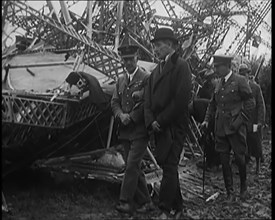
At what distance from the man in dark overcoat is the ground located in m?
0.38

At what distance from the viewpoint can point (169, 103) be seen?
3760 millimetres

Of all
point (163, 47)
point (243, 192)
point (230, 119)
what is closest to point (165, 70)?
point (163, 47)

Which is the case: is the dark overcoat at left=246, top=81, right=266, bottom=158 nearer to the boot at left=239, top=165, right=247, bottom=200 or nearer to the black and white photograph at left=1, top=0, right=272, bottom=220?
the black and white photograph at left=1, top=0, right=272, bottom=220

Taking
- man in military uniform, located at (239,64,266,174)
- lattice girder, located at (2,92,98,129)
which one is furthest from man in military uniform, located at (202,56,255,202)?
lattice girder, located at (2,92,98,129)

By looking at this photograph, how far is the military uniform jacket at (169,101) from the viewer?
3.71 m

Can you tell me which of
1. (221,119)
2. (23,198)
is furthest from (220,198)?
(23,198)

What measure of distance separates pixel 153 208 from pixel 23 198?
4.60ft

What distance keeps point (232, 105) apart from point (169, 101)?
1173mm

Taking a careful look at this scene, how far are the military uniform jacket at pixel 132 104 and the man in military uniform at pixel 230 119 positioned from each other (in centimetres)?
109

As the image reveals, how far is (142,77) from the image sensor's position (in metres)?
4.05

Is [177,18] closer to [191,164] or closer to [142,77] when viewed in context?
[191,164]

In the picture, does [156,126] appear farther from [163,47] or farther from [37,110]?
[37,110]

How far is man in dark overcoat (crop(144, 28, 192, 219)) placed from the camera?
3717 mm

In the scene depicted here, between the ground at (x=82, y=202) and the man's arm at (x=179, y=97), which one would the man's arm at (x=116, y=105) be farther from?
the ground at (x=82, y=202)
